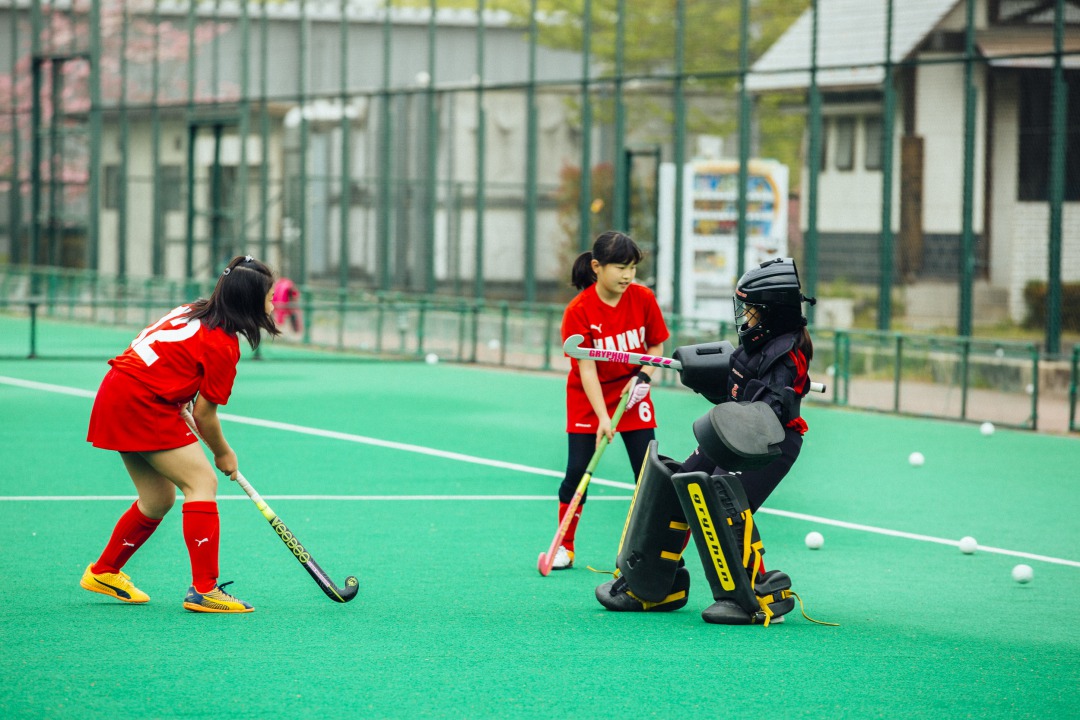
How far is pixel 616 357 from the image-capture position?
7.18 m

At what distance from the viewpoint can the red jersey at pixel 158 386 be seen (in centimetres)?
653

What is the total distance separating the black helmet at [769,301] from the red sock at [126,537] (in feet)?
9.27

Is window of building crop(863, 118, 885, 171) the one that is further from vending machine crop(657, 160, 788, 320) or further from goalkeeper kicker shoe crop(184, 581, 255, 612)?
goalkeeper kicker shoe crop(184, 581, 255, 612)

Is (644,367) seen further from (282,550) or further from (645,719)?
(645,719)

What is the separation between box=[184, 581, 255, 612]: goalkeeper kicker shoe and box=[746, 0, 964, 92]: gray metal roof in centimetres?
1528

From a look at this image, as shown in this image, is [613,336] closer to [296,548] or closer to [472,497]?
[296,548]

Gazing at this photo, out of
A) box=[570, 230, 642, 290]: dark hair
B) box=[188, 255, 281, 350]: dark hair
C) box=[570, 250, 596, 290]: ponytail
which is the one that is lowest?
box=[188, 255, 281, 350]: dark hair

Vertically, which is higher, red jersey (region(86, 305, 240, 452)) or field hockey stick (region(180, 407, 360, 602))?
red jersey (region(86, 305, 240, 452))

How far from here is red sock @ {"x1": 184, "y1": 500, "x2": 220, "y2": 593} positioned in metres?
6.60

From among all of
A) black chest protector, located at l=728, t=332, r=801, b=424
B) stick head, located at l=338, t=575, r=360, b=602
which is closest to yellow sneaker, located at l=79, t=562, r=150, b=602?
stick head, located at l=338, t=575, r=360, b=602

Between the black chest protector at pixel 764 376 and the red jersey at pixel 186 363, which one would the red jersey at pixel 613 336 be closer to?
the black chest protector at pixel 764 376

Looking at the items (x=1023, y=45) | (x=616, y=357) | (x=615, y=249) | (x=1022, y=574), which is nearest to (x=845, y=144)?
(x=1023, y=45)

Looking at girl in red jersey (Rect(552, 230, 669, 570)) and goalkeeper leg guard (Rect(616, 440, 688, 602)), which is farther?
girl in red jersey (Rect(552, 230, 669, 570))

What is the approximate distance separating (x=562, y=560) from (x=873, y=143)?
532 inches
